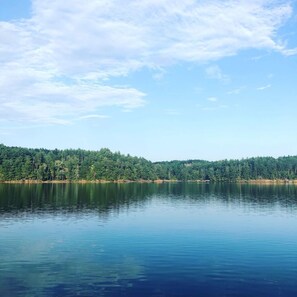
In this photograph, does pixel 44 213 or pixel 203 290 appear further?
pixel 44 213

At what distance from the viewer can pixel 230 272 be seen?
130 ft

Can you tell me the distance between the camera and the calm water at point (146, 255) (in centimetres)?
3470

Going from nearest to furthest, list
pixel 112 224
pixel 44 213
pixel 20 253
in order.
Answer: pixel 20 253, pixel 112 224, pixel 44 213

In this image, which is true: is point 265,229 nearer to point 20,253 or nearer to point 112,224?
point 112,224

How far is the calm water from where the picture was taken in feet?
114

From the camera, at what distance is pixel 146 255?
47188 millimetres

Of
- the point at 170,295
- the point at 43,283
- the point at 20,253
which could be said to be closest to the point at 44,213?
the point at 20,253

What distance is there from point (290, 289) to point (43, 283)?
24.0 m

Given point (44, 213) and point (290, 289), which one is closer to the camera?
point (290, 289)

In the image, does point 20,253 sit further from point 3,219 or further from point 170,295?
point 3,219

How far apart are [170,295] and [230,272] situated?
10.1m

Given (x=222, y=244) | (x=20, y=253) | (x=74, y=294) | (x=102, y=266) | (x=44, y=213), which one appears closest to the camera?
(x=74, y=294)

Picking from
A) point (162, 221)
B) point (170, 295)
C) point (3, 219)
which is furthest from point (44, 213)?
point (170, 295)

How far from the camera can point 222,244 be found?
5478 centimetres
